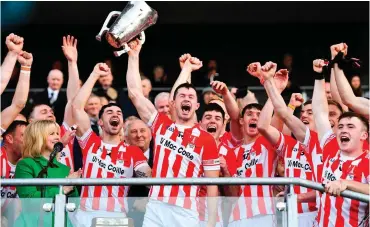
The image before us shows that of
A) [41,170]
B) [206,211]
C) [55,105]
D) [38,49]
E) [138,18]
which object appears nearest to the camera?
[206,211]

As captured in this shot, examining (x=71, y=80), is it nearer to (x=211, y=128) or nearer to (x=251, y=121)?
(x=211, y=128)

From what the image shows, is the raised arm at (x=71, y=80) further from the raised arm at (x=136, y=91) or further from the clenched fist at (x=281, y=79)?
the clenched fist at (x=281, y=79)

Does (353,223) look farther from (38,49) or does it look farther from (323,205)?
(38,49)

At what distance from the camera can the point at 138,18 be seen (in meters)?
9.88

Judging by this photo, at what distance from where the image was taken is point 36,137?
966 cm

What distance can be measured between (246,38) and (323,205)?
37.1 ft

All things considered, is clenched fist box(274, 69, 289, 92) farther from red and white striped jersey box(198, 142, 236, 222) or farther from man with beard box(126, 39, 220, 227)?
man with beard box(126, 39, 220, 227)

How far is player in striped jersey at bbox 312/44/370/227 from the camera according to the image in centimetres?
855

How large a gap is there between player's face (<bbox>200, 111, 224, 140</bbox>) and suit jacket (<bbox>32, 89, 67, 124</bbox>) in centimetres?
310

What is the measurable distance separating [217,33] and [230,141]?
9604 mm

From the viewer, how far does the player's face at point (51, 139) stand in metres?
9.68

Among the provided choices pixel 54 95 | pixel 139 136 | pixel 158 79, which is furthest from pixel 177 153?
pixel 158 79

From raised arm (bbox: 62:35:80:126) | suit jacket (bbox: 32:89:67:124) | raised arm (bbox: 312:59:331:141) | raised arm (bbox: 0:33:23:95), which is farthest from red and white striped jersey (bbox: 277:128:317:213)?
suit jacket (bbox: 32:89:67:124)

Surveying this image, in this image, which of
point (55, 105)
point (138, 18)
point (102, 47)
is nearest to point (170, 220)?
point (138, 18)
